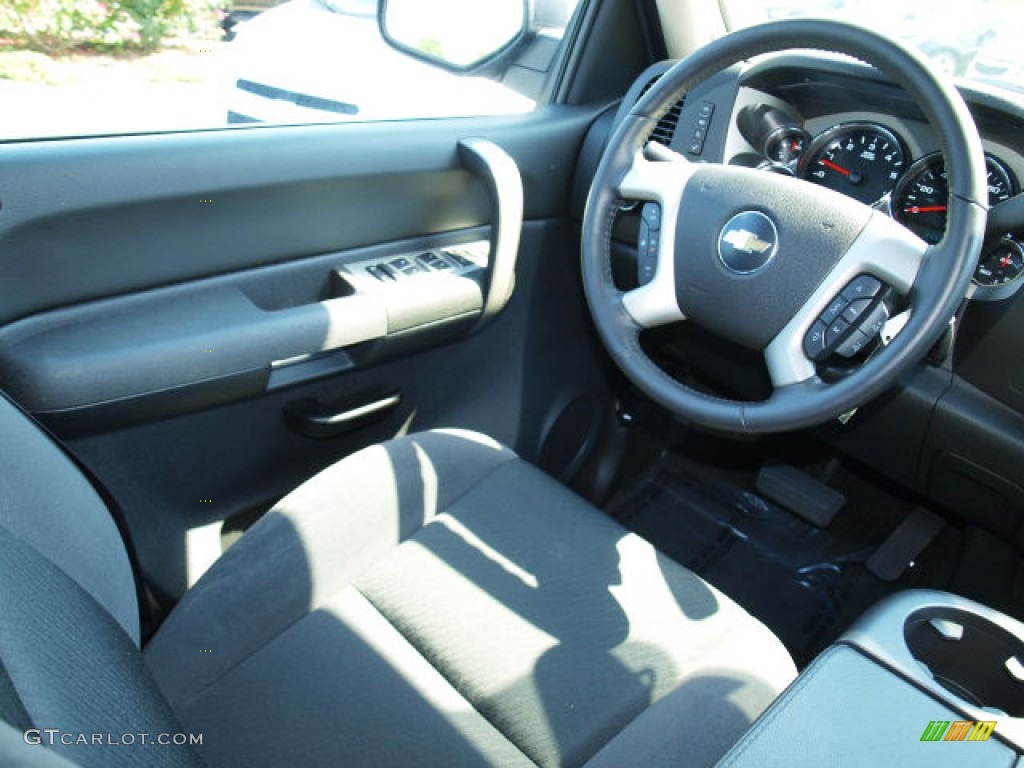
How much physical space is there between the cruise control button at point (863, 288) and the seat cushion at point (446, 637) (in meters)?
0.45

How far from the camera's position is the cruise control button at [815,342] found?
3.78 feet

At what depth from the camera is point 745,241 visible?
1.22 metres

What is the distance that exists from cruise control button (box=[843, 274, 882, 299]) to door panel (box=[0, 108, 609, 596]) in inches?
30.7

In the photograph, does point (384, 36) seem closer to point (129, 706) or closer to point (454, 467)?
point (454, 467)

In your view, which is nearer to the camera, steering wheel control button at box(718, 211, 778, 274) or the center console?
the center console

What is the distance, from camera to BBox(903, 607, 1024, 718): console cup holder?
1012 mm

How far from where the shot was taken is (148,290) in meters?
1.40

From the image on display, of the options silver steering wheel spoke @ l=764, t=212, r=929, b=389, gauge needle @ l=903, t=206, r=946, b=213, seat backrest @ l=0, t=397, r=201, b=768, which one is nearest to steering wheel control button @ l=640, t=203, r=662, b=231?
silver steering wheel spoke @ l=764, t=212, r=929, b=389

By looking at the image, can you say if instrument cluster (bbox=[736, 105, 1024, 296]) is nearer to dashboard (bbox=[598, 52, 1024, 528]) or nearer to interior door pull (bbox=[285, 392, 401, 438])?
dashboard (bbox=[598, 52, 1024, 528])

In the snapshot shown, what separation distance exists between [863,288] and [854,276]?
0.7 inches

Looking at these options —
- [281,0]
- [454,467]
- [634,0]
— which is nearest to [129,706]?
[454,467]

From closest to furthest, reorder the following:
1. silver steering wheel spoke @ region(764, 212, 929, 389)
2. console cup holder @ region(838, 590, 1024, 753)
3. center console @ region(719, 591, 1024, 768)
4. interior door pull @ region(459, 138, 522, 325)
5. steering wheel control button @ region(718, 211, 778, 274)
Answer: center console @ region(719, 591, 1024, 768) < console cup holder @ region(838, 590, 1024, 753) < silver steering wheel spoke @ region(764, 212, 929, 389) < steering wheel control button @ region(718, 211, 778, 274) < interior door pull @ region(459, 138, 522, 325)

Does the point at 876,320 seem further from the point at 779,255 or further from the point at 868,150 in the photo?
the point at 868,150

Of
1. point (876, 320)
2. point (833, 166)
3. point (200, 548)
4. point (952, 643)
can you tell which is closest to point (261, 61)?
point (200, 548)
